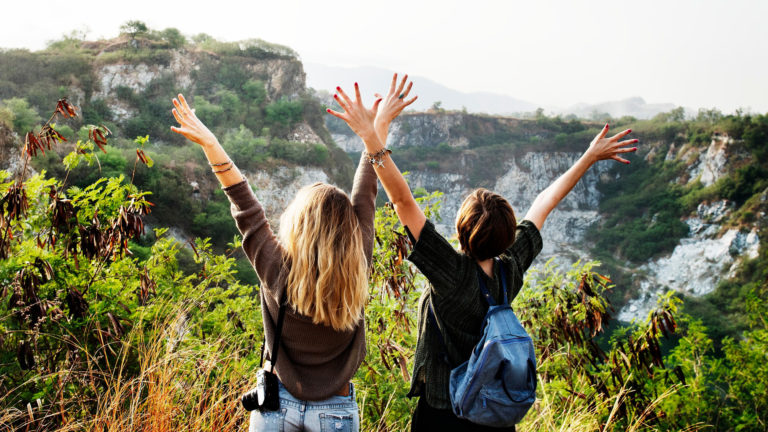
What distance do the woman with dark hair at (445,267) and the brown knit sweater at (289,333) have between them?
247 mm

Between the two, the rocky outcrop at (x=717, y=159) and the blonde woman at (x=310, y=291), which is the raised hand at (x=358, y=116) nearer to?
the blonde woman at (x=310, y=291)

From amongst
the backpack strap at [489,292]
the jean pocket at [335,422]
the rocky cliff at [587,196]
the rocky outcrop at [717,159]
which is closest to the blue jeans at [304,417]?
→ the jean pocket at [335,422]

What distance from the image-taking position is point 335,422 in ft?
3.94

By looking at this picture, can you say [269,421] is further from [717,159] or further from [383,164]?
[717,159]

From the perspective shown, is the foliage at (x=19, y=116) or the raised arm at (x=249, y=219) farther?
the foliage at (x=19, y=116)

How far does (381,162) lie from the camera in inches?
49.8

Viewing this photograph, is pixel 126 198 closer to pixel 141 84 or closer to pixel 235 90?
pixel 141 84

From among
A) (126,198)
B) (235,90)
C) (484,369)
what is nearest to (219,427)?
(484,369)

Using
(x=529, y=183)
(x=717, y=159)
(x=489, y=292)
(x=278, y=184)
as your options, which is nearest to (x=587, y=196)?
(x=529, y=183)

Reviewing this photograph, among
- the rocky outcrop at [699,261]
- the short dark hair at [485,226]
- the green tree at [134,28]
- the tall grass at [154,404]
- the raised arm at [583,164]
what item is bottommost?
the rocky outcrop at [699,261]

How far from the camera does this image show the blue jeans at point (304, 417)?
1.15 m

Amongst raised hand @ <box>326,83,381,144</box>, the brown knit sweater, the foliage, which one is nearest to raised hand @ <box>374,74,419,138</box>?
raised hand @ <box>326,83,381,144</box>

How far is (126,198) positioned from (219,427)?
5.29 ft

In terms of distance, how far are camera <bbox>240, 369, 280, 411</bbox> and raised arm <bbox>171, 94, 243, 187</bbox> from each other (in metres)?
0.52
